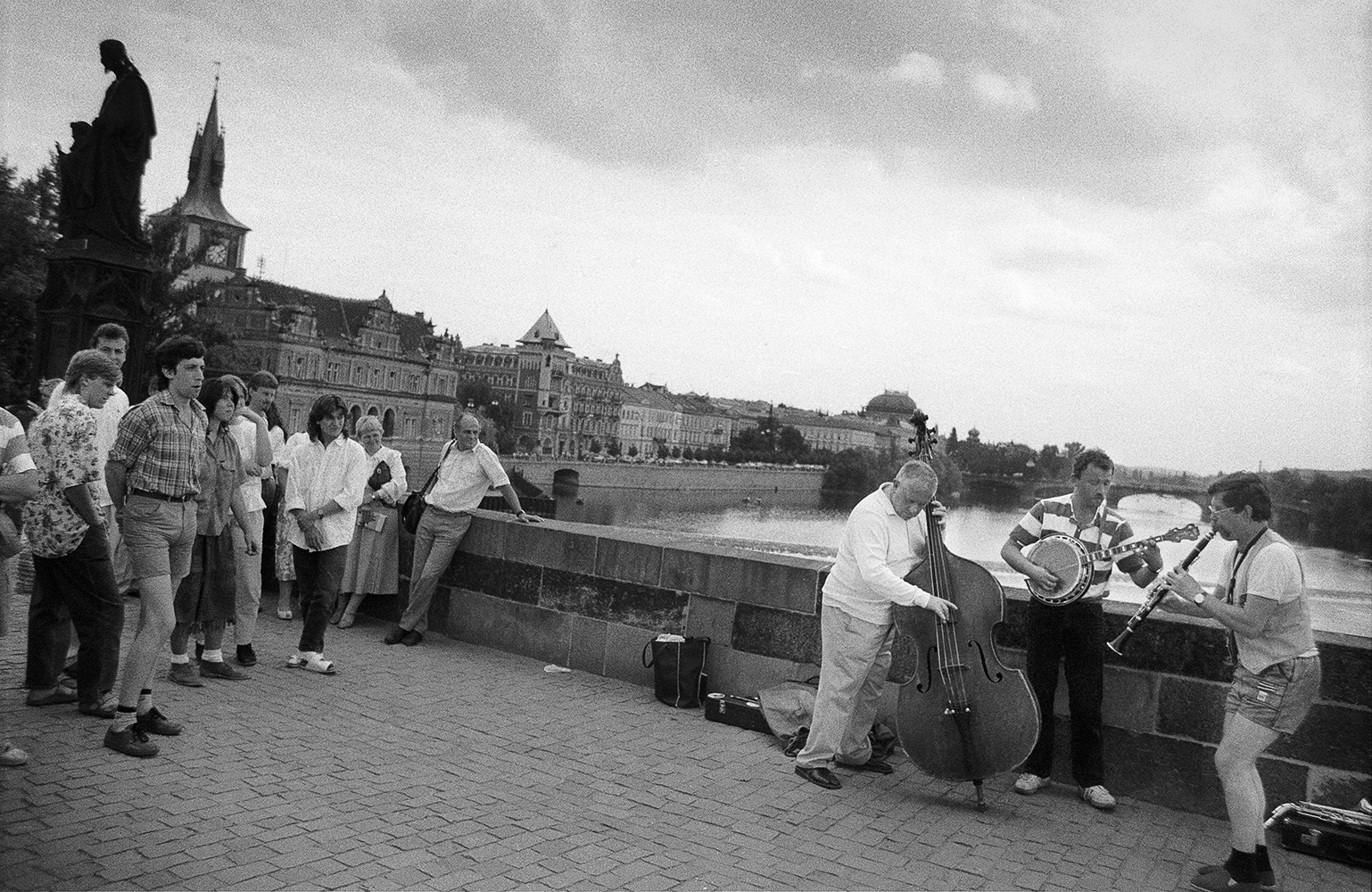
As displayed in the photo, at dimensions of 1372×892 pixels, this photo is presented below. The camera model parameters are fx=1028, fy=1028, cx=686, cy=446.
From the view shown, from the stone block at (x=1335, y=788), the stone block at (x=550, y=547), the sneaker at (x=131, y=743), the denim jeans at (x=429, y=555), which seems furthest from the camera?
the denim jeans at (x=429, y=555)

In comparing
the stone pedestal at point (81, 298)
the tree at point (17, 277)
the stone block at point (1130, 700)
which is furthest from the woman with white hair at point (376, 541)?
the tree at point (17, 277)

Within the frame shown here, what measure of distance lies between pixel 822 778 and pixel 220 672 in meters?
3.67

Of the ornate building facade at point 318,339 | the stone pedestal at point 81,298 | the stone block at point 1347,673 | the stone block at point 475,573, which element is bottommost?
the stone block at point 475,573

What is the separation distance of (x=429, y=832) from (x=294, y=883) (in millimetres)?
656

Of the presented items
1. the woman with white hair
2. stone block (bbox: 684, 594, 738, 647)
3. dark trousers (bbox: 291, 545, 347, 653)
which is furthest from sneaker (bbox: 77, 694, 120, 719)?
stone block (bbox: 684, 594, 738, 647)

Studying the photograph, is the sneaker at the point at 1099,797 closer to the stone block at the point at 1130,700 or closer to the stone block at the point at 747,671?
the stone block at the point at 1130,700

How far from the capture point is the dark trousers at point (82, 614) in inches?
202

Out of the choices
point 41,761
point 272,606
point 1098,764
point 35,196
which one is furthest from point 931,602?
point 35,196

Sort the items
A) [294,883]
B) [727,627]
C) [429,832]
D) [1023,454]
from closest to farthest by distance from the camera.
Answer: [294,883]
[429,832]
[727,627]
[1023,454]

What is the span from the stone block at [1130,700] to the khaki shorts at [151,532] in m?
4.69

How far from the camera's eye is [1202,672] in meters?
5.13

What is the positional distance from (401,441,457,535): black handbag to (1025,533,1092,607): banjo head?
4729 millimetres

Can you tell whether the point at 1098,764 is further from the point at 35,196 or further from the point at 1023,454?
the point at 35,196

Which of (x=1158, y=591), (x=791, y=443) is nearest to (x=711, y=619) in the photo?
(x=1158, y=591)
